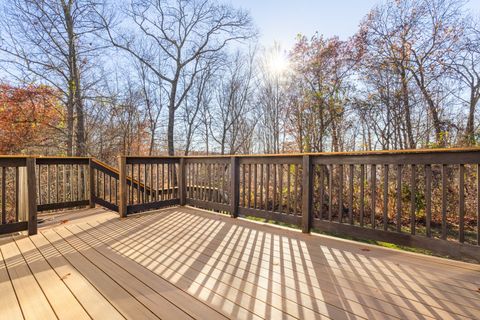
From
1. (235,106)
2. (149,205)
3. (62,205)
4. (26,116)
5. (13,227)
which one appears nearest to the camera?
(13,227)

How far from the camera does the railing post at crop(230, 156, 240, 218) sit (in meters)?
3.82

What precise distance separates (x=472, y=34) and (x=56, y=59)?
10.7 meters

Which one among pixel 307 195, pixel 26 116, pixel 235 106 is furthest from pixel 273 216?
pixel 235 106

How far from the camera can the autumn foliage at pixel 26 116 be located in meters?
6.62

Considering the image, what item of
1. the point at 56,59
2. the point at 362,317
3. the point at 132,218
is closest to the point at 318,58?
the point at 132,218

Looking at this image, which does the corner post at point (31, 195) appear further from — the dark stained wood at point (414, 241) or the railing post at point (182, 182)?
the dark stained wood at point (414, 241)

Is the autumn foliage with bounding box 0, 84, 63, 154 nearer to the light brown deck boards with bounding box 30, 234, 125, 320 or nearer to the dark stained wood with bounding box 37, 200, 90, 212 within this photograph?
the dark stained wood with bounding box 37, 200, 90, 212

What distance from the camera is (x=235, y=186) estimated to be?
3844 millimetres

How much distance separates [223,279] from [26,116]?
7922 millimetres

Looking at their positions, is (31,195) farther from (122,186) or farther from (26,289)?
(26,289)

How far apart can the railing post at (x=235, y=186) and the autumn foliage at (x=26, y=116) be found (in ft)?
20.5

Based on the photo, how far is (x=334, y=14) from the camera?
6422mm

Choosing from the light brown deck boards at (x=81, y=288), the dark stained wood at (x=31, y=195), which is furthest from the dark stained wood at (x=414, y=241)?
the dark stained wood at (x=31, y=195)

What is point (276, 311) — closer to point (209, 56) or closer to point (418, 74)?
point (418, 74)
